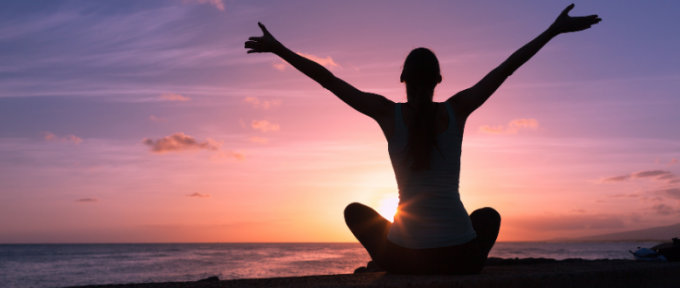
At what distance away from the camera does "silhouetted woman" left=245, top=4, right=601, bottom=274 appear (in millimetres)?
2234

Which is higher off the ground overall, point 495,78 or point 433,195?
point 495,78

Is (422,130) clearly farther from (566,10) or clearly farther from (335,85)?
(566,10)

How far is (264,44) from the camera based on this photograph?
7.75ft

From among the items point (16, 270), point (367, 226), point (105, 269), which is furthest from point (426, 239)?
point (16, 270)

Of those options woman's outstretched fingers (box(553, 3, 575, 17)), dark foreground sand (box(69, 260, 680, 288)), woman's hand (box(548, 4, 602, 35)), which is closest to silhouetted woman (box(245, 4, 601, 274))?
dark foreground sand (box(69, 260, 680, 288))

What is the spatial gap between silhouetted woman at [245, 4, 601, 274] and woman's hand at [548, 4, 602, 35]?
607 millimetres

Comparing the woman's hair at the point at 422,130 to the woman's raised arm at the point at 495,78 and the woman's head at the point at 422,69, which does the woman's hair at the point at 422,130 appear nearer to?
the woman's head at the point at 422,69

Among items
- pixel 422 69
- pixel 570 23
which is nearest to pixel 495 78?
pixel 422 69

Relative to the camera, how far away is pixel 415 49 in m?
2.46

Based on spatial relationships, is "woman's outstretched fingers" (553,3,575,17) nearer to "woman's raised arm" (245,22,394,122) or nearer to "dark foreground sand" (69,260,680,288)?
"woman's raised arm" (245,22,394,122)

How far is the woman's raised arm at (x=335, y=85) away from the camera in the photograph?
2.26m

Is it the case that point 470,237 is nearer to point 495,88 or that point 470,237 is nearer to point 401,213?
point 401,213

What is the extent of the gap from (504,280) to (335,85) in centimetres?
130

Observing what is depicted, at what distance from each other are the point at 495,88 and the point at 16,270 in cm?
5161
